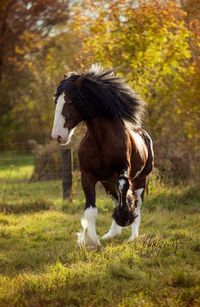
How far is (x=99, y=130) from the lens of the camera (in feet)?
28.3

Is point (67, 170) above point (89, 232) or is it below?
below

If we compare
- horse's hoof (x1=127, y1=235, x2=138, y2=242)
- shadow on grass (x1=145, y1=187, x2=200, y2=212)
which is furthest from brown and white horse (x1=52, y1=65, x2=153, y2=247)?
shadow on grass (x1=145, y1=187, x2=200, y2=212)

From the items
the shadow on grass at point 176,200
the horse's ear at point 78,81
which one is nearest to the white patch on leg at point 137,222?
the horse's ear at point 78,81

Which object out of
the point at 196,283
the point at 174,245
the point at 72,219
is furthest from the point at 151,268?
the point at 72,219

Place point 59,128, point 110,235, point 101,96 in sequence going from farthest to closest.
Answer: point 110,235 < point 101,96 < point 59,128

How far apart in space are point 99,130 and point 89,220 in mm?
1162

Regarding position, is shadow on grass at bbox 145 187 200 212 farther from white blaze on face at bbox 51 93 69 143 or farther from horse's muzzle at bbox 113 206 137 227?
white blaze on face at bbox 51 93 69 143

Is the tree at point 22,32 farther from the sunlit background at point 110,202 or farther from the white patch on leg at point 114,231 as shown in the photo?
the white patch on leg at point 114,231

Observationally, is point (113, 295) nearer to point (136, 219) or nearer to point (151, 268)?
point (151, 268)

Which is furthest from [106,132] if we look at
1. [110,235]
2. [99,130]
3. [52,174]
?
[52,174]

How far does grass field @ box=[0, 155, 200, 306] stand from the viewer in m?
5.88

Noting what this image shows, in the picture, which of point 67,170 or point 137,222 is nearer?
point 137,222

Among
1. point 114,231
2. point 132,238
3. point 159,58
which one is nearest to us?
point 132,238

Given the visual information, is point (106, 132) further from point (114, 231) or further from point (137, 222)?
point (114, 231)
